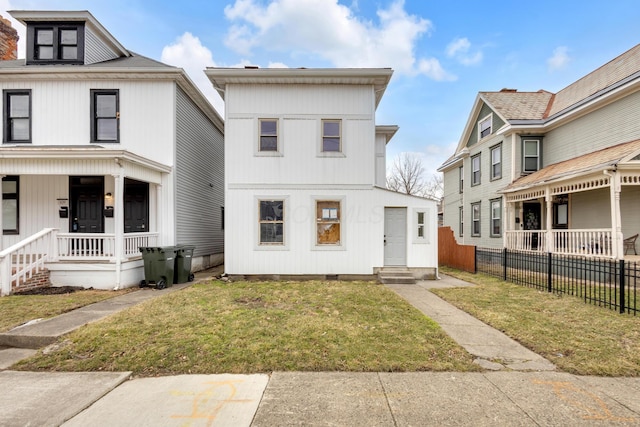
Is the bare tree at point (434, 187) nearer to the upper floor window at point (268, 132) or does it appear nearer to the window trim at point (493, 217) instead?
the window trim at point (493, 217)

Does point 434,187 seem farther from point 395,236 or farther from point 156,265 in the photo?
point 156,265

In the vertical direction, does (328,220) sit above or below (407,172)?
below

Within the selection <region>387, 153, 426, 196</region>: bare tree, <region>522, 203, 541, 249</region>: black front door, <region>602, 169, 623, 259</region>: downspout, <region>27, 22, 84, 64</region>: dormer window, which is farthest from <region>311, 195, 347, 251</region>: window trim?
<region>387, 153, 426, 196</region>: bare tree

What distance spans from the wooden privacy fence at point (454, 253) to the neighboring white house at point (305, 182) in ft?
9.62

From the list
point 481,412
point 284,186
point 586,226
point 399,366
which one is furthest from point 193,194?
point 586,226

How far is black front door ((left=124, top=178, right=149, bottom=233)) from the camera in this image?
10.7 m

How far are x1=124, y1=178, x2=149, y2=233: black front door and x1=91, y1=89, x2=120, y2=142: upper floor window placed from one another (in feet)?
5.76

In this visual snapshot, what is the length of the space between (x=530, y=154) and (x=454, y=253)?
6.06m

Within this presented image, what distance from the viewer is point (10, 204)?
10.6 meters

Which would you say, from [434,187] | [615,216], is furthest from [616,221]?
[434,187]

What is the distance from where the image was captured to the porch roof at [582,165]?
914cm

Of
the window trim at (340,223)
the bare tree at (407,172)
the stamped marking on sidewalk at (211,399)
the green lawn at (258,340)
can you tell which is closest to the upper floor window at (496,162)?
the window trim at (340,223)

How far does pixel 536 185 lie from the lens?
11.6 m

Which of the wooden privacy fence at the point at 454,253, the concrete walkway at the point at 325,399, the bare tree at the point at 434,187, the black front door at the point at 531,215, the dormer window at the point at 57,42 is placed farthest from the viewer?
the bare tree at the point at 434,187
